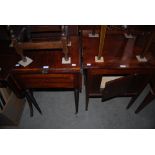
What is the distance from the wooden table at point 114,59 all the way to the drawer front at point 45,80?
181mm

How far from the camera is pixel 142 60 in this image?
124 centimetres

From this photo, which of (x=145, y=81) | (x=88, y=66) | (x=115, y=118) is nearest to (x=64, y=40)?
(x=88, y=66)

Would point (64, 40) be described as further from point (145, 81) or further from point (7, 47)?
point (145, 81)

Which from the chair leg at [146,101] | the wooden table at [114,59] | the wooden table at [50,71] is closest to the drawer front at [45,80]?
the wooden table at [50,71]

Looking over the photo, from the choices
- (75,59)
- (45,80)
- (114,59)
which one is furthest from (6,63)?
(114,59)

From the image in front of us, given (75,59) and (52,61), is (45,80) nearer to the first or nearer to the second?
(52,61)

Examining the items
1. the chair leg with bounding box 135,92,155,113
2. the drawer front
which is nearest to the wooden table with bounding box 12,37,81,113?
the drawer front

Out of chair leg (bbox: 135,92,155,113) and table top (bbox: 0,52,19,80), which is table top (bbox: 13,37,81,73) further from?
chair leg (bbox: 135,92,155,113)

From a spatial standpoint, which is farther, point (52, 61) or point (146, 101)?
point (146, 101)

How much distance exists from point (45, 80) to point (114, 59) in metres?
0.63

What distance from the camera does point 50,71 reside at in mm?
1196

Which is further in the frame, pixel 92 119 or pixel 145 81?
pixel 92 119

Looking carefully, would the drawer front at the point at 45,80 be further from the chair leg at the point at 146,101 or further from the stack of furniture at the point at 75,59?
the chair leg at the point at 146,101

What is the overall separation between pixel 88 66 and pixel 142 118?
107 centimetres
